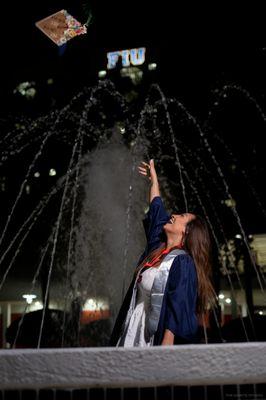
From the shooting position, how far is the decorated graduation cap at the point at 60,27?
52.0 ft

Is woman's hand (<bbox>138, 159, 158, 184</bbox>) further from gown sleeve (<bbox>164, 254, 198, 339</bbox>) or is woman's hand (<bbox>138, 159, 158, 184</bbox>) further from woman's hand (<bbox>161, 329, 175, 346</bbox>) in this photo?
woman's hand (<bbox>161, 329, 175, 346</bbox>)

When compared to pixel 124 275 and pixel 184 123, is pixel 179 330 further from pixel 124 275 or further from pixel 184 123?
pixel 184 123

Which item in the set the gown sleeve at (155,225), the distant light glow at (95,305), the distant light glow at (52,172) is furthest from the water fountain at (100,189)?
the gown sleeve at (155,225)

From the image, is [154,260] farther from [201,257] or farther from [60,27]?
[60,27]

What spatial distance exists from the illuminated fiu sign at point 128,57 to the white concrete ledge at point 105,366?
70.9 feet

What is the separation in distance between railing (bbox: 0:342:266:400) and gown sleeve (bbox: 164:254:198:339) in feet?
4.31

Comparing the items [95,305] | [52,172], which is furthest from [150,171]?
[52,172]

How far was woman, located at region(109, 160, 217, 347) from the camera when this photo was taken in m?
3.50

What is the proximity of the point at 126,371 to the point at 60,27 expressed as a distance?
52.4ft

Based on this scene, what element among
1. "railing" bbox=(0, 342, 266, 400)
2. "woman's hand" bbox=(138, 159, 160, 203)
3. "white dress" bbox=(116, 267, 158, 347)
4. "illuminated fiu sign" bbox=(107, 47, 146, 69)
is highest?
"illuminated fiu sign" bbox=(107, 47, 146, 69)

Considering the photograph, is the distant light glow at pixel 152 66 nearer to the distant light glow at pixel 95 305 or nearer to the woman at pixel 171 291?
the distant light glow at pixel 95 305

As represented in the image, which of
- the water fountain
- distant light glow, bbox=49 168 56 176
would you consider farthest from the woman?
distant light glow, bbox=49 168 56 176

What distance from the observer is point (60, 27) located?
1652 centimetres

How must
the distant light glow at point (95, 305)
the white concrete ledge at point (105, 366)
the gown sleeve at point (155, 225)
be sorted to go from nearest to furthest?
the white concrete ledge at point (105, 366)
the gown sleeve at point (155, 225)
the distant light glow at point (95, 305)
